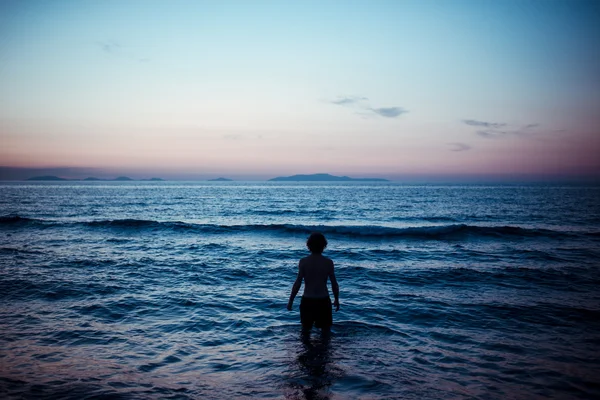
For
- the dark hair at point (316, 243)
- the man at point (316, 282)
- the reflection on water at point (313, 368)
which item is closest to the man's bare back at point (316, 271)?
the man at point (316, 282)

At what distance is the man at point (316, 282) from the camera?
6.11 metres

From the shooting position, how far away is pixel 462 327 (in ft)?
25.5

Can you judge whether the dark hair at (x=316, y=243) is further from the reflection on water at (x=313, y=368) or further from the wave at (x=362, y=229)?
the wave at (x=362, y=229)

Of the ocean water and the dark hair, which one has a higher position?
the dark hair

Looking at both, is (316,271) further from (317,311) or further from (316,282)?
(317,311)

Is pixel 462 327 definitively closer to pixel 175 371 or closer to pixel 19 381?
pixel 175 371

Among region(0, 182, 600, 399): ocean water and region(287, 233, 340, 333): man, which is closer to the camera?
region(0, 182, 600, 399): ocean water

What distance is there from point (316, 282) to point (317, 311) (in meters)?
0.62

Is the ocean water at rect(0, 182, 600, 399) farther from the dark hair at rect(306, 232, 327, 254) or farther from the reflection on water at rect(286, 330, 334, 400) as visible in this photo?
the dark hair at rect(306, 232, 327, 254)

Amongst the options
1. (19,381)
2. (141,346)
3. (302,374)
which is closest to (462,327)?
(302,374)

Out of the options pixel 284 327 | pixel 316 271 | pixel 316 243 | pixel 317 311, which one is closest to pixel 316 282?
pixel 316 271

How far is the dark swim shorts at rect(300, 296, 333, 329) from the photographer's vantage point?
6305 mm

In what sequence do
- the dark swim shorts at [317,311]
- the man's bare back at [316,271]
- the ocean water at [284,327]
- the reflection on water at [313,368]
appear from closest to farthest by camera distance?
1. the reflection on water at [313,368]
2. the ocean water at [284,327]
3. the man's bare back at [316,271]
4. the dark swim shorts at [317,311]

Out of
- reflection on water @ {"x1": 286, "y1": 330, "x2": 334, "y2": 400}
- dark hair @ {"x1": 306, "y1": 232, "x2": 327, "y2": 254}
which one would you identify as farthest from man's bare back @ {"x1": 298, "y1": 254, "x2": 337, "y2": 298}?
reflection on water @ {"x1": 286, "y1": 330, "x2": 334, "y2": 400}
